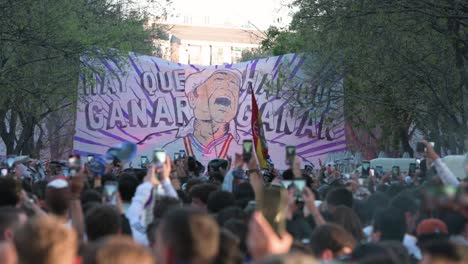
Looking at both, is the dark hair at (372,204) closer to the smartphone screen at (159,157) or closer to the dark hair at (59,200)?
the smartphone screen at (159,157)

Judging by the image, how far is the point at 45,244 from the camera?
4.84m

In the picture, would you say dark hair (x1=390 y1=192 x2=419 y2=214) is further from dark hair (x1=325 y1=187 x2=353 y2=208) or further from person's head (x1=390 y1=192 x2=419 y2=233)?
dark hair (x1=325 y1=187 x2=353 y2=208)

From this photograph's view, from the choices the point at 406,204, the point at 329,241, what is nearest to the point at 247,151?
the point at 406,204

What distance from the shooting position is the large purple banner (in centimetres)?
3159

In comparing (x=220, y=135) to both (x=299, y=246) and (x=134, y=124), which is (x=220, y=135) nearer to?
(x=134, y=124)

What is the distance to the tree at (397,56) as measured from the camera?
846 inches

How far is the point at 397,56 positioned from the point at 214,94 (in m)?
7.92

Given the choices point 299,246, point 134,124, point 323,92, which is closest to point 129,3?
point 134,124

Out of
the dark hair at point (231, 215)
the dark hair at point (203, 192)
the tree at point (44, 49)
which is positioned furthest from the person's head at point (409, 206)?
the tree at point (44, 49)

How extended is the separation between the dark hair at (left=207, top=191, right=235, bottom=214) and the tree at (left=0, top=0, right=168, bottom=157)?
542 inches

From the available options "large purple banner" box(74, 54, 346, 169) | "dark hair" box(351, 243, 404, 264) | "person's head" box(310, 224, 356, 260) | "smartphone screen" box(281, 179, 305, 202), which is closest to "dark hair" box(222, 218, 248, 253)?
"person's head" box(310, 224, 356, 260)

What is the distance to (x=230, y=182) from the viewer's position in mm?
12789

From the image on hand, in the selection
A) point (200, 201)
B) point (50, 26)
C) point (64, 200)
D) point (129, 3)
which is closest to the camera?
point (64, 200)

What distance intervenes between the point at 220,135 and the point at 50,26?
850cm
